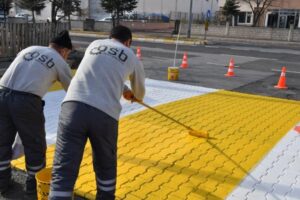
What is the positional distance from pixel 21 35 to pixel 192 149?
9.47m

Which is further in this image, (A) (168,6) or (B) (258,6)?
(A) (168,6)

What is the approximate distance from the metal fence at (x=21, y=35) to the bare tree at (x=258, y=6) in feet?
101

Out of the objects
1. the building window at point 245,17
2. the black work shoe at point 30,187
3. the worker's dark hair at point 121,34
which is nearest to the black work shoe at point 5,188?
the black work shoe at point 30,187

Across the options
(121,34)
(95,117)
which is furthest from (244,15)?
(95,117)

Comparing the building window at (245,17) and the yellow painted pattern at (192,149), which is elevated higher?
the building window at (245,17)

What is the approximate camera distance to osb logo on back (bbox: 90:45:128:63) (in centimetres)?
318

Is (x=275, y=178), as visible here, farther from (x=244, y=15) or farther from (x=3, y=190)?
(x=244, y=15)

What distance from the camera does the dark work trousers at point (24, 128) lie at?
3512 millimetres

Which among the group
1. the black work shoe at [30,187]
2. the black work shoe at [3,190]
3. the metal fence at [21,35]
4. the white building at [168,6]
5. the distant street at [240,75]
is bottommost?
the black work shoe at [3,190]

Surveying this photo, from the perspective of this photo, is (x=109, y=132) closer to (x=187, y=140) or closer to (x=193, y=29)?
(x=187, y=140)

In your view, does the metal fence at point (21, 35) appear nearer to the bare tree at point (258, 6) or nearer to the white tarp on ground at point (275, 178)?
the white tarp on ground at point (275, 178)

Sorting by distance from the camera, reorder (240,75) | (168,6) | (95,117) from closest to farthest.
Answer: (95,117) < (240,75) < (168,6)

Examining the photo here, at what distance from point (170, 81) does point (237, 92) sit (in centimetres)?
201

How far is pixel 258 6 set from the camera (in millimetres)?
40750
